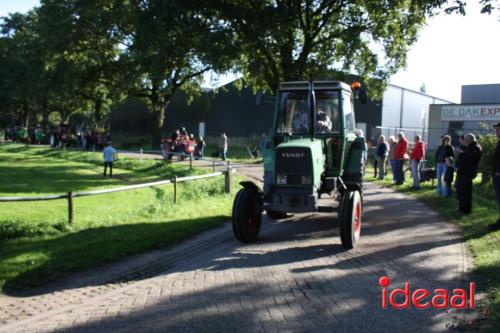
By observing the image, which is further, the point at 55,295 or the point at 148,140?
the point at 148,140

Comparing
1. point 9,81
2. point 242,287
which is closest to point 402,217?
point 242,287

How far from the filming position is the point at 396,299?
5.94 metres

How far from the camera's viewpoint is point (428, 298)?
596 centimetres

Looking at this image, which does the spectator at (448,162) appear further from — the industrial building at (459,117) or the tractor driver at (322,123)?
the industrial building at (459,117)

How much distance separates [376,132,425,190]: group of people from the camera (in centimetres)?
1636

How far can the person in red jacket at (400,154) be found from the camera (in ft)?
57.2

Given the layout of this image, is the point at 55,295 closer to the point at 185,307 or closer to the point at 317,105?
the point at 185,307

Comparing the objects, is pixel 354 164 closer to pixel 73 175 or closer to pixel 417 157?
pixel 417 157

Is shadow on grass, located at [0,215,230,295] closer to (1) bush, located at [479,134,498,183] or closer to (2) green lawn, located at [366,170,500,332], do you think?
(2) green lawn, located at [366,170,500,332]

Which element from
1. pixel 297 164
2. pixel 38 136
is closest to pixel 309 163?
pixel 297 164

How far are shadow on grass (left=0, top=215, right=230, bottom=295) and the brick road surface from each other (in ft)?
1.59

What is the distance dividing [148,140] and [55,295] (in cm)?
5046

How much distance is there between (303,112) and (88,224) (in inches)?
188

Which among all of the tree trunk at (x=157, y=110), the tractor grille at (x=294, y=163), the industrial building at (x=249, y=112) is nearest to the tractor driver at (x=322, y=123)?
the tractor grille at (x=294, y=163)
